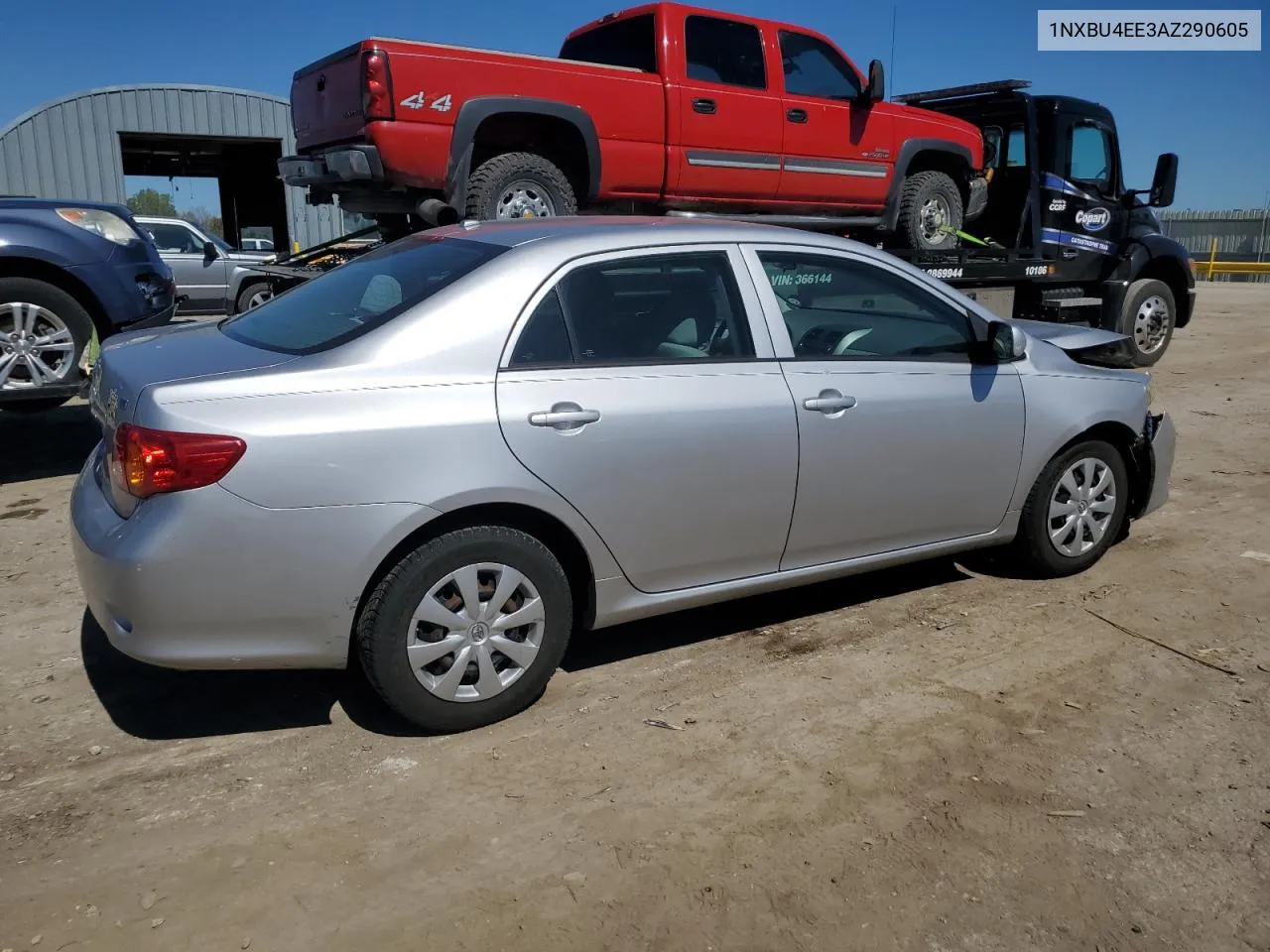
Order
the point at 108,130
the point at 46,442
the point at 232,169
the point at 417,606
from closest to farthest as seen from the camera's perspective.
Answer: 1. the point at 417,606
2. the point at 46,442
3. the point at 108,130
4. the point at 232,169

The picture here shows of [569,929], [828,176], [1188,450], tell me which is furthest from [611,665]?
[828,176]

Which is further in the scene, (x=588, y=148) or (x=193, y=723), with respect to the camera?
(x=588, y=148)

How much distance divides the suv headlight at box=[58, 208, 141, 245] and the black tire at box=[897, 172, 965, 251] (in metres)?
6.33

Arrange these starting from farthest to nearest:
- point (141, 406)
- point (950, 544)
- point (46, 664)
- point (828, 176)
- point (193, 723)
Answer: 1. point (828, 176)
2. point (950, 544)
3. point (46, 664)
4. point (193, 723)
5. point (141, 406)

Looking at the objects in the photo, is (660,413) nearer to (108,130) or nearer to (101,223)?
(101,223)

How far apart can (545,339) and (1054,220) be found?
8.35 metres

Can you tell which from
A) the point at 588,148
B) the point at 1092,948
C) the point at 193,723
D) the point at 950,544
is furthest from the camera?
the point at 588,148

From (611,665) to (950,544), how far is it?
1.56 m

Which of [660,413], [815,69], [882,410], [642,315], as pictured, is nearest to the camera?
[660,413]

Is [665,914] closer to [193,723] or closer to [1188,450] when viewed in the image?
[193,723]

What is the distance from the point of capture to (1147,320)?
11.4 metres

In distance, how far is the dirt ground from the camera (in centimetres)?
259

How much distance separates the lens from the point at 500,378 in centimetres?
336

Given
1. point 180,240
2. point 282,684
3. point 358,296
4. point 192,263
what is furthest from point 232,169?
point 282,684
